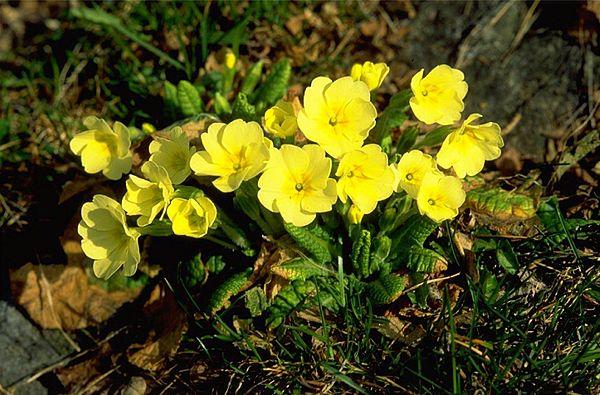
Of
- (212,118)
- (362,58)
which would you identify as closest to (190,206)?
(212,118)

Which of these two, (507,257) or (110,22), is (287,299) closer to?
(507,257)

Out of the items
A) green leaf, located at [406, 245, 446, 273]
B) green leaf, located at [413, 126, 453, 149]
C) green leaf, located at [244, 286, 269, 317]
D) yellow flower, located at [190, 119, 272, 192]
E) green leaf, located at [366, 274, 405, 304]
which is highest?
yellow flower, located at [190, 119, 272, 192]

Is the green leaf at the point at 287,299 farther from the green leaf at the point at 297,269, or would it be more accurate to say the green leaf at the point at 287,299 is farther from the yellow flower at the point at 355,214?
the yellow flower at the point at 355,214

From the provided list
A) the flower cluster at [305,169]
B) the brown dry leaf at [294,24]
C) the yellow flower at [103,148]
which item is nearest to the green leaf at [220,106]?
the yellow flower at [103,148]

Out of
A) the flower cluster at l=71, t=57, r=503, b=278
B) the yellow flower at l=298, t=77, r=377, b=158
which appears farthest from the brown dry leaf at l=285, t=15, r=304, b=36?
the yellow flower at l=298, t=77, r=377, b=158

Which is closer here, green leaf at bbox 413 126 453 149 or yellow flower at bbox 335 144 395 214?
yellow flower at bbox 335 144 395 214

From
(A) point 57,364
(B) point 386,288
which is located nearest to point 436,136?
(B) point 386,288

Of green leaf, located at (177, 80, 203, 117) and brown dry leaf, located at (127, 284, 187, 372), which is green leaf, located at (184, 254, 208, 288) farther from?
green leaf, located at (177, 80, 203, 117)
